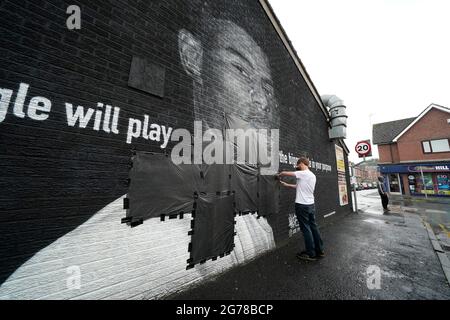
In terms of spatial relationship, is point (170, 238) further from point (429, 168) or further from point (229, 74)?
point (429, 168)

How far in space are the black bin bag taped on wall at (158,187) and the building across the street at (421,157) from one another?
87.5 feet

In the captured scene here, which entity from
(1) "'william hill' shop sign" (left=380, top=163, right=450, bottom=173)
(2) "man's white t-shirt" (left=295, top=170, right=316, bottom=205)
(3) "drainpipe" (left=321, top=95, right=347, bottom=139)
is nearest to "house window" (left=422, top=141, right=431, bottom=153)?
(1) "'william hill' shop sign" (left=380, top=163, right=450, bottom=173)

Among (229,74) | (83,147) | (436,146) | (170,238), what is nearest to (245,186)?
(170,238)

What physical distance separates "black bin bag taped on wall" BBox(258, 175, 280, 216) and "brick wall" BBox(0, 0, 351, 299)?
1702 millimetres

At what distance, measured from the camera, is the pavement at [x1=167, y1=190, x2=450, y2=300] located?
2439 millimetres

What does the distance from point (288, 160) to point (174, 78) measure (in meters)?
3.70

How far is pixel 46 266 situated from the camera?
1.59 meters

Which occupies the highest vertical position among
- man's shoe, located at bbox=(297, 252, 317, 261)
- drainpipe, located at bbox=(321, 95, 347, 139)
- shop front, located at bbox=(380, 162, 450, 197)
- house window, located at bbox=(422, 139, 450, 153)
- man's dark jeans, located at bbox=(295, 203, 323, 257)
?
house window, located at bbox=(422, 139, 450, 153)

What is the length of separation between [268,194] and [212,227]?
177 cm

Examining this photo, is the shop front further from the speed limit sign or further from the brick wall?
the brick wall

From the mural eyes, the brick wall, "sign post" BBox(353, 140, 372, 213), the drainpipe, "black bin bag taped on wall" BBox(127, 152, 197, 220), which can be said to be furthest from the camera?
"sign post" BBox(353, 140, 372, 213)

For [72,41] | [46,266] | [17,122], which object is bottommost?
[46,266]
